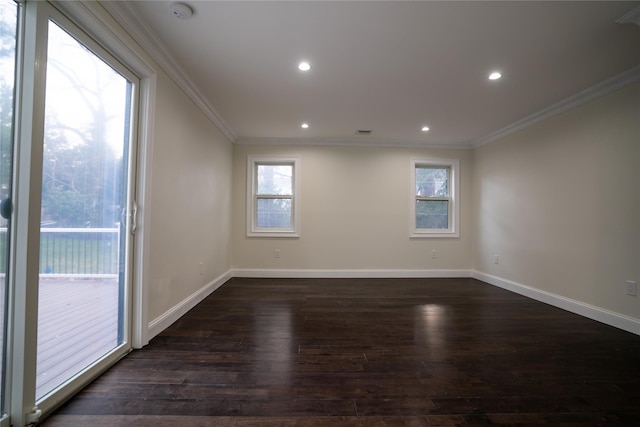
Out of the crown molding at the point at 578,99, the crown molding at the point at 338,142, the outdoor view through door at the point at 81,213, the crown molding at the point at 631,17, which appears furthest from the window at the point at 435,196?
the outdoor view through door at the point at 81,213

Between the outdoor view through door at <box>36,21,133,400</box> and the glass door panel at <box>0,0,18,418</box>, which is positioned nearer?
the glass door panel at <box>0,0,18,418</box>

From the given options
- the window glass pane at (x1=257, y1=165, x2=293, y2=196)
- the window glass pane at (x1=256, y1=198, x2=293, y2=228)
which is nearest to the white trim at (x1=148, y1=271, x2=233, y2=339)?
the window glass pane at (x1=256, y1=198, x2=293, y2=228)

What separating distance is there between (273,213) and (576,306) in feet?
13.8

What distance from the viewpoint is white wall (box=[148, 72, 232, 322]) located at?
2193 millimetres

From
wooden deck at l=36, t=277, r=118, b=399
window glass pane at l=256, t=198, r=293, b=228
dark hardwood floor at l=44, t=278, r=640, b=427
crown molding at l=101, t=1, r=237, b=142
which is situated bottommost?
dark hardwood floor at l=44, t=278, r=640, b=427

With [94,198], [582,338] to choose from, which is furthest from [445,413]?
[94,198]

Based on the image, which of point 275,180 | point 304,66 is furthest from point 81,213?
point 275,180

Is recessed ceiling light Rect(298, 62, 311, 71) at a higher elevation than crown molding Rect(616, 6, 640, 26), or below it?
higher

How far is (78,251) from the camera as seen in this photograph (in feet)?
5.17

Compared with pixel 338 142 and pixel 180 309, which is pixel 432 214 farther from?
pixel 180 309

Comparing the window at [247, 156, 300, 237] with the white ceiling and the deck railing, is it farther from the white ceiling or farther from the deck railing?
the deck railing

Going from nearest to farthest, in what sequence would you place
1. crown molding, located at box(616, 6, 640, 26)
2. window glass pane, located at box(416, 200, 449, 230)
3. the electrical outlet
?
crown molding, located at box(616, 6, 640, 26), the electrical outlet, window glass pane, located at box(416, 200, 449, 230)

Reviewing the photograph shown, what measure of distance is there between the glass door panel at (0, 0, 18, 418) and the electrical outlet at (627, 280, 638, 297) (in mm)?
4537

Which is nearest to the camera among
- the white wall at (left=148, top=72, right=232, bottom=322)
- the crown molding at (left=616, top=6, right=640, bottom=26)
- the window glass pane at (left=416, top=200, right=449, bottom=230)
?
the crown molding at (left=616, top=6, right=640, bottom=26)
